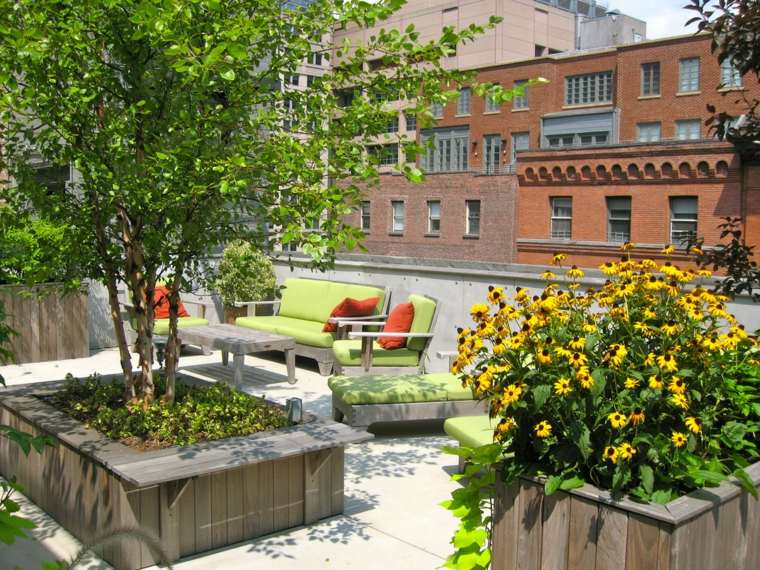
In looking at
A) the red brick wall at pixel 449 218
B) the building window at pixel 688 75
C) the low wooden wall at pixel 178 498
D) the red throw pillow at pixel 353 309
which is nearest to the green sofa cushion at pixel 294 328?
the red throw pillow at pixel 353 309

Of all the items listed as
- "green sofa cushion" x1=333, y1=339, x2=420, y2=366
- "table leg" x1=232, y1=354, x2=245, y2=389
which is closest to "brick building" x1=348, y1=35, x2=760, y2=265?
"green sofa cushion" x1=333, y1=339, x2=420, y2=366

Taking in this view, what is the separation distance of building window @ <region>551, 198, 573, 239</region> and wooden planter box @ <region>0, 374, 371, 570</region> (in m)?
36.2

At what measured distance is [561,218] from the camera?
135ft

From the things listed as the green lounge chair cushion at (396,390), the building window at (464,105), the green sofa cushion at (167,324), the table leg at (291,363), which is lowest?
the table leg at (291,363)

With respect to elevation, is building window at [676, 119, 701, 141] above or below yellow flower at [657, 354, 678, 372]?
above

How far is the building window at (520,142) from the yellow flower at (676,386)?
157 feet

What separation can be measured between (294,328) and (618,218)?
1207 inches

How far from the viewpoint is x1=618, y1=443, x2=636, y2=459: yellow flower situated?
2.90 metres

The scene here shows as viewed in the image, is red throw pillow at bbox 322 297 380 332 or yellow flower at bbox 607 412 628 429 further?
red throw pillow at bbox 322 297 380 332

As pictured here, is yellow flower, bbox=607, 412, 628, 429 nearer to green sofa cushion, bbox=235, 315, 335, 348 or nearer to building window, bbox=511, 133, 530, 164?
green sofa cushion, bbox=235, 315, 335, 348

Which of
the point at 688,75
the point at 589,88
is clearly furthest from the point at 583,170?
the point at 589,88

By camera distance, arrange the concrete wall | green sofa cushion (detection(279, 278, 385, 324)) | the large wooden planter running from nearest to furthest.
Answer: the concrete wall → the large wooden planter → green sofa cushion (detection(279, 278, 385, 324))

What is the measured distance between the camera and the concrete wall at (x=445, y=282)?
9.40 meters

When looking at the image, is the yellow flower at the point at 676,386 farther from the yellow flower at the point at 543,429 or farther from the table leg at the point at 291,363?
the table leg at the point at 291,363
